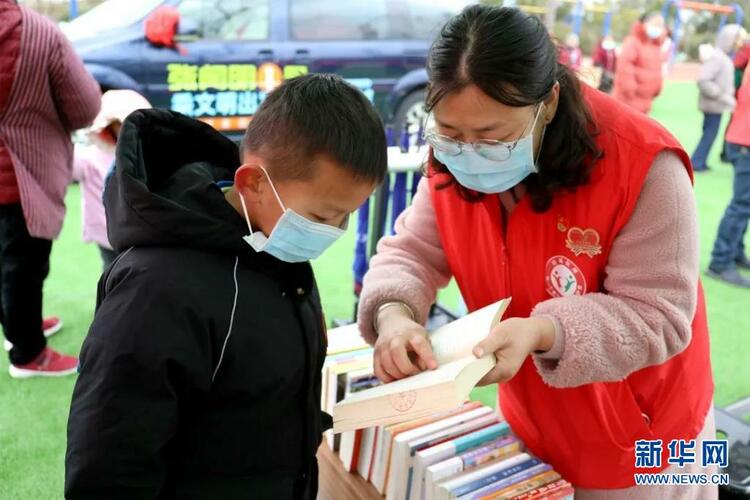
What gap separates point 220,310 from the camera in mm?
974

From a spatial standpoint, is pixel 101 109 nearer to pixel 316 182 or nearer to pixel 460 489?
pixel 316 182

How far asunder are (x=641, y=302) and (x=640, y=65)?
7661mm

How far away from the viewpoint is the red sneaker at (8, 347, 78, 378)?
2729mm

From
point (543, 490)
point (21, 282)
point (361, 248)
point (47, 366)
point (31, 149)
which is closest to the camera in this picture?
point (543, 490)

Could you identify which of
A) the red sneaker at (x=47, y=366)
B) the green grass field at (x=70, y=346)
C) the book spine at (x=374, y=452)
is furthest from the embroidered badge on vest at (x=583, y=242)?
the red sneaker at (x=47, y=366)

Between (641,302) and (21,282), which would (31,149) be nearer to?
(21,282)

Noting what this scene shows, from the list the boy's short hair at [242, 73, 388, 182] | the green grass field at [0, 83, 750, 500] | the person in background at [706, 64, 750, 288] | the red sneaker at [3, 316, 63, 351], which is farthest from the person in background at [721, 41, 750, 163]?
the boy's short hair at [242, 73, 388, 182]

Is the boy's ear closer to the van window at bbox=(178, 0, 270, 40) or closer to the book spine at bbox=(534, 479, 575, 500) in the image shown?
the book spine at bbox=(534, 479, 575, 500)

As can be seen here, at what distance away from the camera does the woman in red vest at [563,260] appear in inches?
42.4

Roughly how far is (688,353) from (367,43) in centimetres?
514

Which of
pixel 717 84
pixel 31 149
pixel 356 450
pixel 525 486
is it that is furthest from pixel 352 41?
pixel 525 486

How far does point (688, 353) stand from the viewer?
1.26m

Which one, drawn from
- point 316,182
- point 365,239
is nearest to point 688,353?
point 316,182

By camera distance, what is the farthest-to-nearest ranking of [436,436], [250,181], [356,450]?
[356,450] < [436,436] < [250,181]
